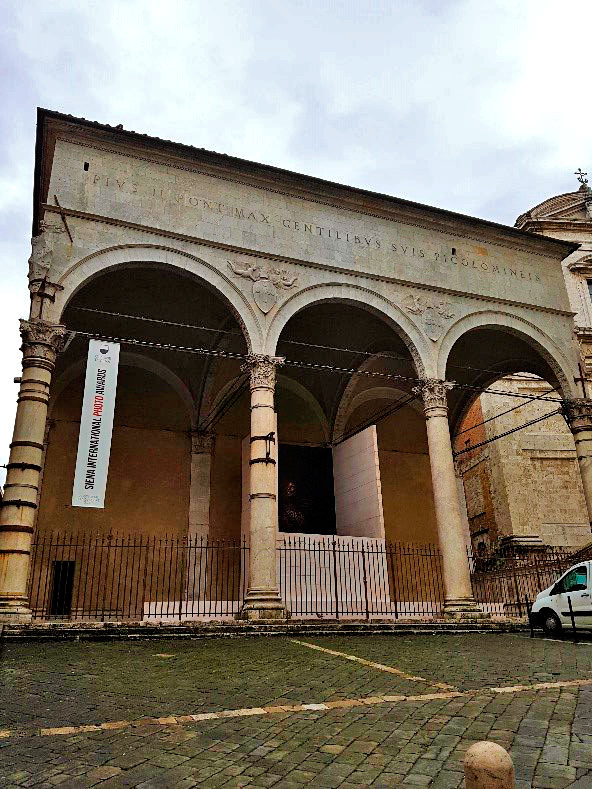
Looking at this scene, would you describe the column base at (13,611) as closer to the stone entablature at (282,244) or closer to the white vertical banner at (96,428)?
the white vertical banner at (96,428)

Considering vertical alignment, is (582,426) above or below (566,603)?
above

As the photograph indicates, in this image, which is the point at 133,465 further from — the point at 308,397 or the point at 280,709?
the point at 280,709

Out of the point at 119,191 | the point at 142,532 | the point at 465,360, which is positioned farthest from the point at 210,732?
the point at 465,360

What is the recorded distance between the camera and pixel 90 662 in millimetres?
7062

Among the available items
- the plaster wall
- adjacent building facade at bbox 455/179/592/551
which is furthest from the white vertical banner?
adjacent building facade at bbox 455/179/592/551

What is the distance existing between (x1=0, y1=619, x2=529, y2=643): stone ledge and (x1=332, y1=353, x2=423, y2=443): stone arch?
8.59 metres

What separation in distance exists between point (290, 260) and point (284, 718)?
10.9 metres

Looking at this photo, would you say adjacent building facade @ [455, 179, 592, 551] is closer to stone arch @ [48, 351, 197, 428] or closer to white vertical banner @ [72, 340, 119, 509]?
stone arch @ [48, 351, 197, 428]

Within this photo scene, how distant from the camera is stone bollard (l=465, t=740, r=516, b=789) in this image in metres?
2.15

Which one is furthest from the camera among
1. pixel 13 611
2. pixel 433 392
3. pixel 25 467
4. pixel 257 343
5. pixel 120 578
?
pixel 120 578

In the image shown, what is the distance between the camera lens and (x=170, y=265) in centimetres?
1277

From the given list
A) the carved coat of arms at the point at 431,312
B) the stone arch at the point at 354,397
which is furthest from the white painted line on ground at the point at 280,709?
the stone arch at the point at 354,397

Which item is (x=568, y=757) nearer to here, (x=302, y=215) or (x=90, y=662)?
(x=90, y=662)

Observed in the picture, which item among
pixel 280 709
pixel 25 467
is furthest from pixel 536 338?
pixel 280 709
